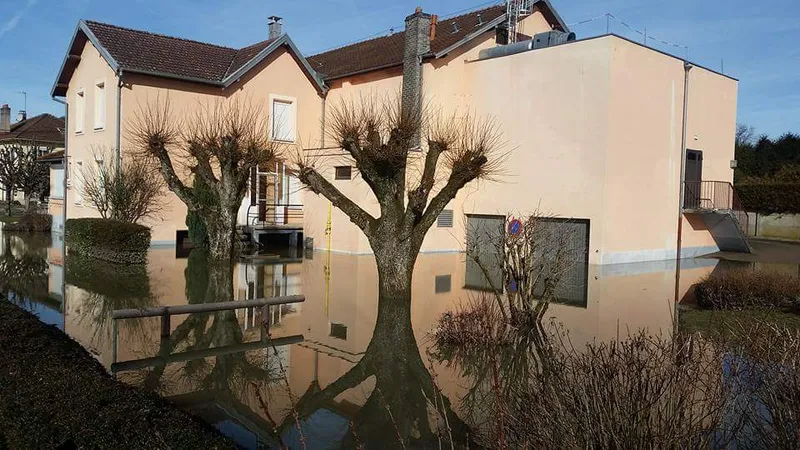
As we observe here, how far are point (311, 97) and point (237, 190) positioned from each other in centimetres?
959

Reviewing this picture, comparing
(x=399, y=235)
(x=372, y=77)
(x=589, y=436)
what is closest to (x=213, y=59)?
(x=372, y=77)

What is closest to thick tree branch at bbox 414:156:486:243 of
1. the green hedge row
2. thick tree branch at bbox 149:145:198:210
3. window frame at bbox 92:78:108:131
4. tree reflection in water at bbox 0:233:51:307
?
tree reflection in water at bbox 0:233:51:307

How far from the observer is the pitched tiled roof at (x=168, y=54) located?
876 inches

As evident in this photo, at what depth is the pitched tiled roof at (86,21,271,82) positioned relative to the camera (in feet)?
73.0

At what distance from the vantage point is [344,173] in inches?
870

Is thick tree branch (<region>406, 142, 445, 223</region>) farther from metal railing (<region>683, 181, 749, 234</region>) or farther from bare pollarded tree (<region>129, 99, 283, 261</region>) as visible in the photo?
metal railing (<region>683, 181, 749, 234</region>)

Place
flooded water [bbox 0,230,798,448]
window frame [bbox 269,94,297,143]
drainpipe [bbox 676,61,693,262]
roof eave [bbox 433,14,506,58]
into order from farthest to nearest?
window frame [bbox 269,94,297,143] → drainpipe [bbox 676,61,693,262] → roof eave [bbox 433,14,506,58] → flooded water [bbox 0,230,798,448]

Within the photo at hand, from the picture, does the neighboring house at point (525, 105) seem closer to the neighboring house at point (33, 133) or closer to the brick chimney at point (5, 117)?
the neighboring house at point (33, 133)

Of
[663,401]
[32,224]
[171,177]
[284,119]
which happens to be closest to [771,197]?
[284,119]

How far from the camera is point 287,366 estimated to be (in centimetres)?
800

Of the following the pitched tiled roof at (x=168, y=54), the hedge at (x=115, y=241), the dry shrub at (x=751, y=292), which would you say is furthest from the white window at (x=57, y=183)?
the dry shrub at (x=751, y=292)

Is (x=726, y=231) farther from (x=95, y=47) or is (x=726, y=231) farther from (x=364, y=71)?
(x=95, y=47)

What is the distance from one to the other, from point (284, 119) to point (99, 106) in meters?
6.62

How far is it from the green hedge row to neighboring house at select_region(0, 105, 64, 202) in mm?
39556
